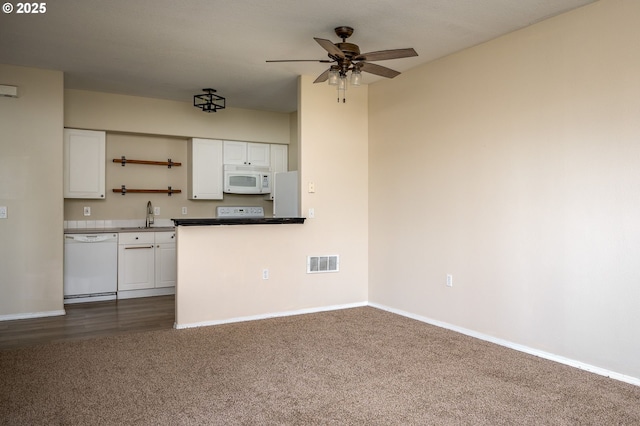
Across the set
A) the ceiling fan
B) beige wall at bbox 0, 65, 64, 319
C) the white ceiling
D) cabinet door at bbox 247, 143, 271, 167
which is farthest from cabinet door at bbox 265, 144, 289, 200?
the ceiling fan

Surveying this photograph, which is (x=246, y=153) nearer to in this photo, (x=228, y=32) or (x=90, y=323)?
(x=228, y=32)

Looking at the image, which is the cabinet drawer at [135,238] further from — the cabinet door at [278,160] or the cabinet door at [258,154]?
the cabinet door at [278,160]

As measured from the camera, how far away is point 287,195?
5.18 metres

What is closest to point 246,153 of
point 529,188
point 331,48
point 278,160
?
point 278,160

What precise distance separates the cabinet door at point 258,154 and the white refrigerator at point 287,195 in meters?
1.35

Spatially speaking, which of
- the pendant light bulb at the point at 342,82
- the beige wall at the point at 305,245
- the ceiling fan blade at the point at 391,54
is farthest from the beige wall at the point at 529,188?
the pendant light bulb at the point at 342,82

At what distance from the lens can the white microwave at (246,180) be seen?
642 cm

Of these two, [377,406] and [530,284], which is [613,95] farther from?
[377,406]

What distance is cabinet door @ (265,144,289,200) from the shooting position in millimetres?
6770

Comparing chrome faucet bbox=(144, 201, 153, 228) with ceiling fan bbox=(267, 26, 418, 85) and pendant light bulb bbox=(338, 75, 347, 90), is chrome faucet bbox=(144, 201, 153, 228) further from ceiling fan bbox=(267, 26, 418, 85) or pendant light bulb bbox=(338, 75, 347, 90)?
pendant light bulb bbox=(338, 75, 347, 90)

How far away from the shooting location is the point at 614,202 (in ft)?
9.94

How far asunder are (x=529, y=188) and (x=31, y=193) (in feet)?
15.9

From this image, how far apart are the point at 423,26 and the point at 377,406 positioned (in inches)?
112

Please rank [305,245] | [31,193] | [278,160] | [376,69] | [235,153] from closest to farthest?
[376,69] → [31,193] → [305,245] → [235,153] → [278,160]
